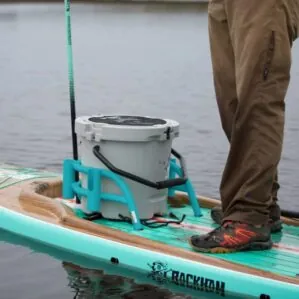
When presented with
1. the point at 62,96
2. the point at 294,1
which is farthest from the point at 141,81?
the point at 294,1

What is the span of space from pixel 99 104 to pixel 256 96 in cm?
1061

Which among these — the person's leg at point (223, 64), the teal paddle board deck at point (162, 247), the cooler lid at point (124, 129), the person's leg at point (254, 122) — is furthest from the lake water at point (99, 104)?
the person's leg at point (223, 64)

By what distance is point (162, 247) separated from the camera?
5.67 meters

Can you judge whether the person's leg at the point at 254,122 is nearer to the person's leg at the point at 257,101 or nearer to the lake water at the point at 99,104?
the person's leg at the point at 257,101

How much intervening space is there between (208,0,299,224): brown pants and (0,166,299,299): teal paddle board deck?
1.05ft

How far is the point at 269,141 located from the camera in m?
5.41

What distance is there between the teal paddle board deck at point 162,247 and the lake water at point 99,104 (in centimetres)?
14

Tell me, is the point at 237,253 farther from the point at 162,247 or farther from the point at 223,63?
the point at 223,63

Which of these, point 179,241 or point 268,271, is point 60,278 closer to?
point 179,241

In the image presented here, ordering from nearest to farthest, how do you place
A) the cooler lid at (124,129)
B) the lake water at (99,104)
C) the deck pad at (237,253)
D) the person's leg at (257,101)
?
the person's leg at (257,101), the deck pad at (237,253), the cooler lid at (124,129), the lake water at (99,104)

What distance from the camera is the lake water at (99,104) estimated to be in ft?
19.9

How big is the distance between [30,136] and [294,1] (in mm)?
7555

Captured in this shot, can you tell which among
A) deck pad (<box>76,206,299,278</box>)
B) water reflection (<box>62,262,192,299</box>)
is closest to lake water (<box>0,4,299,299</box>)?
water reflection (<box>62,262,192,299</box>)

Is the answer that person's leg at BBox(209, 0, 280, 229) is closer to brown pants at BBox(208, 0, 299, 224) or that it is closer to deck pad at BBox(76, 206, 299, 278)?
brown pants at BBox(208, 0, 299, 224)
